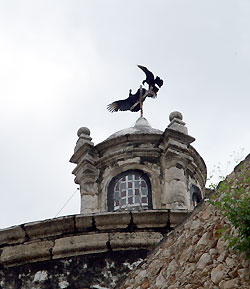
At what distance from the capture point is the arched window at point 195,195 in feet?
48.1

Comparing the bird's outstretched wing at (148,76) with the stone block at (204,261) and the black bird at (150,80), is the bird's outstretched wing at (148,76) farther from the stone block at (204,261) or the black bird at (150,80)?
the stone block at (204,261)

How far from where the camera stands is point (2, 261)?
1168 centimetres

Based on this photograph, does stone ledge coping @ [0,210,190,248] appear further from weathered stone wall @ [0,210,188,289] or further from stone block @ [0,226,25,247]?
stone block @ [0,226,25,247]

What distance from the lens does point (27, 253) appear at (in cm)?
1159

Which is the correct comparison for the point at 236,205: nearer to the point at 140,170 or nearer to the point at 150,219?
the point at 150,219

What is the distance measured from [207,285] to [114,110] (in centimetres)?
1128

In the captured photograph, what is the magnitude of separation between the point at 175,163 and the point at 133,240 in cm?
318

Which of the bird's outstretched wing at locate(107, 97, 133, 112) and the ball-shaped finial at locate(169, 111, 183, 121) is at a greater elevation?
the bird's outstretched wing at locate(107, 97, 133, 112)

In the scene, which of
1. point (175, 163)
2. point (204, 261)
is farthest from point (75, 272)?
point (204, 261)

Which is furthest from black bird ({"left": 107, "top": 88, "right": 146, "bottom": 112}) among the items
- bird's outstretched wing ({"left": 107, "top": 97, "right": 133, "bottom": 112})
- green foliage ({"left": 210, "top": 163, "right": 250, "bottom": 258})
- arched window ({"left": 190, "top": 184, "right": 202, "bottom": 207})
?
green foliage ({"left": 210, "top": 163, "right": 250, "bottom": 258})

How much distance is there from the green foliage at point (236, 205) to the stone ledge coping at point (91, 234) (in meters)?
4.38

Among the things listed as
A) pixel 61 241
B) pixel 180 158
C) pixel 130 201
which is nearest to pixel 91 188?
pixel 130 201

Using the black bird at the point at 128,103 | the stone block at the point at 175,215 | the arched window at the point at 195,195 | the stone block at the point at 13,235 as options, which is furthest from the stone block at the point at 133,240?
the black bird at the point at 128,103

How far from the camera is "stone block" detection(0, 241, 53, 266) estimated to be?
11.6 meters
